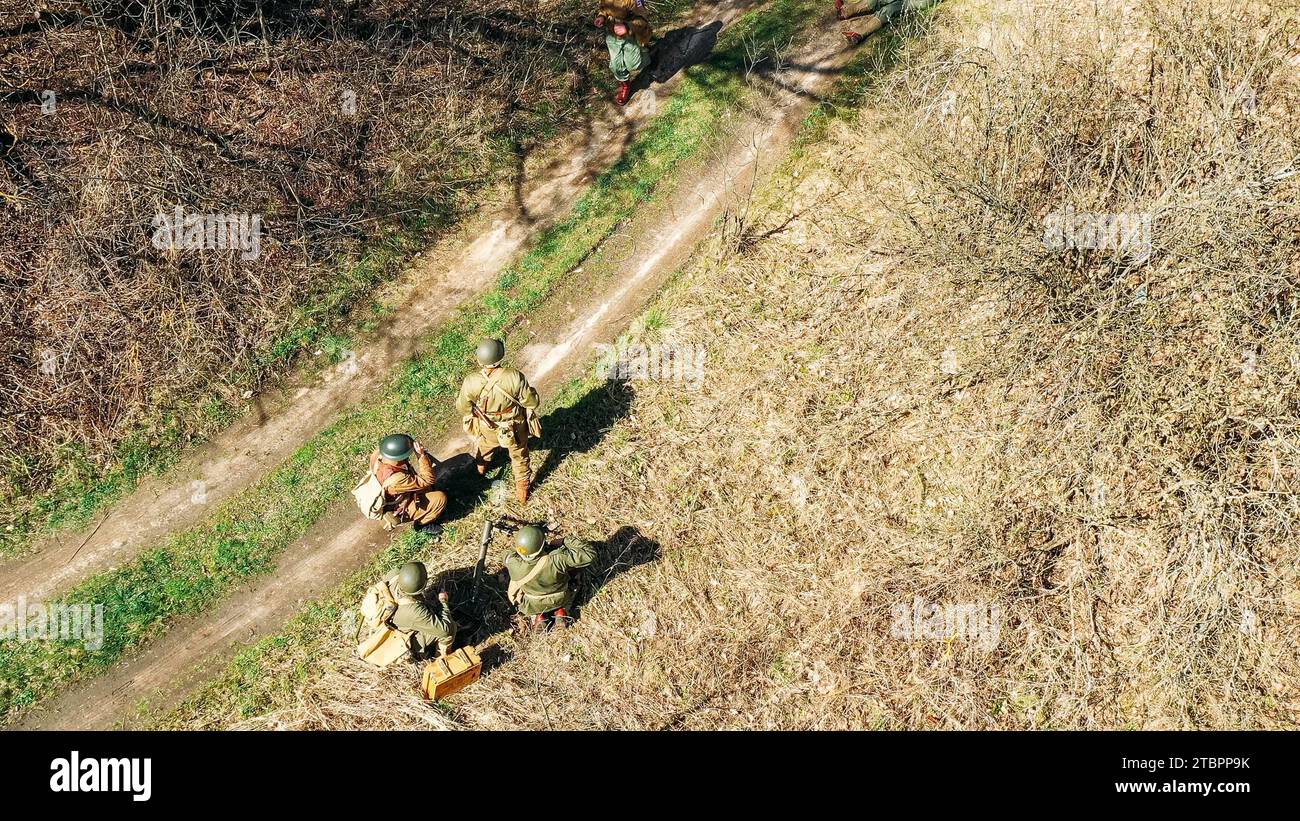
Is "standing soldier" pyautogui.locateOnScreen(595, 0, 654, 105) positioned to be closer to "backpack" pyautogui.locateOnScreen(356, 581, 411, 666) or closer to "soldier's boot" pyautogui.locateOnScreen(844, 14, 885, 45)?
"soldier's boot" pyautogui.locateOnScreen(844, 14, 885, 45)

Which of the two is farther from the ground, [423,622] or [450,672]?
[423,622]

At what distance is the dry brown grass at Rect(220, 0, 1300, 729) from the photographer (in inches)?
379

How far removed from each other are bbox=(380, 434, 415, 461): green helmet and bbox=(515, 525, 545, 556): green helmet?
6.02 feet

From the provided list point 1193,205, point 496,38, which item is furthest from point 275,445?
point 1193,205

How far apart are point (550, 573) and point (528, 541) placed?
48cm

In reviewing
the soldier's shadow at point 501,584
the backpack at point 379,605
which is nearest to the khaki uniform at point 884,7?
the soldier's shadow at point 501,584

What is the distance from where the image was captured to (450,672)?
9.77 metres

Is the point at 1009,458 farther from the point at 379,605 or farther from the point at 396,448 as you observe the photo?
the point at 379,605

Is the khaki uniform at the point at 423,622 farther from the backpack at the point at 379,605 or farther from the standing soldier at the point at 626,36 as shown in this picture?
the standing soldier at the point at 626,36

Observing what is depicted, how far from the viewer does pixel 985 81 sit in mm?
11039

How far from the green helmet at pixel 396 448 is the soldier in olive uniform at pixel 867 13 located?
10610 millimetres

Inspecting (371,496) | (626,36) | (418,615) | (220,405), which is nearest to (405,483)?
(371,496)

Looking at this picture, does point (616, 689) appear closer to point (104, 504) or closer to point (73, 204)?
point (104, 504)
